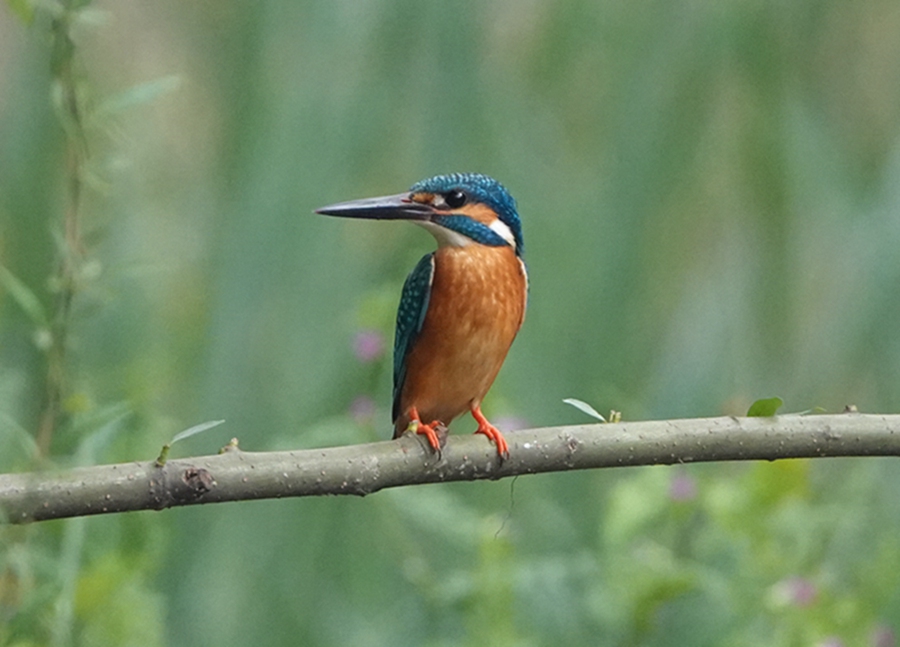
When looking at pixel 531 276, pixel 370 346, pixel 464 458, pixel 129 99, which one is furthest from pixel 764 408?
pixel 531 276

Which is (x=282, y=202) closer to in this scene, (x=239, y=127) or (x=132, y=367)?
(x=239, y=127)

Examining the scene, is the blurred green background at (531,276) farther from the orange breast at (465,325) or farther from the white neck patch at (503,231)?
the white neck patch at (503,231)

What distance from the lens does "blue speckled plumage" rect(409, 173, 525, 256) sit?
177cm

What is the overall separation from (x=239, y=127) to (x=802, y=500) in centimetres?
120

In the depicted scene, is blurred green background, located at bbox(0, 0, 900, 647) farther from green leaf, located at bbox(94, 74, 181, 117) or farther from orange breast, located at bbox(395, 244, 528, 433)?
green leaf, located at bbox(94, 74, 181, 117)

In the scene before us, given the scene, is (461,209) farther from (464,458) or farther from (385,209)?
(464,458)

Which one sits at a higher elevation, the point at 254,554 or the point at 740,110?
the point at 740,110

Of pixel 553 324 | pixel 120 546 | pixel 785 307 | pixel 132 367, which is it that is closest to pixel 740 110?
pixel 785 307

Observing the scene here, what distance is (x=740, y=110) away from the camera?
2.85 meters

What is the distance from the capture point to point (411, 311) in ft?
6.30

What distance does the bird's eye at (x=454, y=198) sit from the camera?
70.3 inches

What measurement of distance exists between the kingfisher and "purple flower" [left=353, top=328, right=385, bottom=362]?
0.11m

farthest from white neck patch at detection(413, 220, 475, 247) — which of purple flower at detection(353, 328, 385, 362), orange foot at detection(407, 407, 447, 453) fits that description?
orange foot at detection(407, 407, 447, 453)

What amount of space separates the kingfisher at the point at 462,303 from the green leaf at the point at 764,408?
557 millimetres
